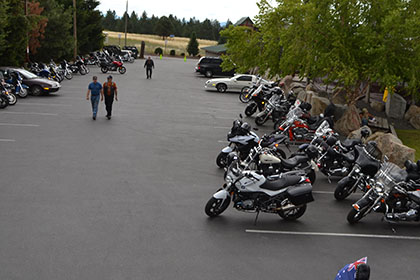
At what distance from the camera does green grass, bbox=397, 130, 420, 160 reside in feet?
57.1

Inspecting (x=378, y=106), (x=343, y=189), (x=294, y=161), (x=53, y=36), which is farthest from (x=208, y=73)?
(x=343, y=189)

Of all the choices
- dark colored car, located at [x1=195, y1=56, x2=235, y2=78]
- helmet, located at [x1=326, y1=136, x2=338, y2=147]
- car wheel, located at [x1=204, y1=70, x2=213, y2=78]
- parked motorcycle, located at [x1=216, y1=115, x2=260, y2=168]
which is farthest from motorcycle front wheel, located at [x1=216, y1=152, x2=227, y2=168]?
car wheel, located at [x1=204, y1=70, x2=213, y2=78]

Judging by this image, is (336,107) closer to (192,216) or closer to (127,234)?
(192,216)

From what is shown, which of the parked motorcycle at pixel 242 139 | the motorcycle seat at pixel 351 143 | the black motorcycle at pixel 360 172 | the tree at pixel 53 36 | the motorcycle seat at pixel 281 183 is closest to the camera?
the motorcycle seat at pixel 281 183

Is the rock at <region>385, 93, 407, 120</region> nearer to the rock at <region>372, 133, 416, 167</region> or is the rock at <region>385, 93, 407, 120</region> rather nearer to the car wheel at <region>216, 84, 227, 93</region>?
the rock at <region>372, 133, 416, 167</region>

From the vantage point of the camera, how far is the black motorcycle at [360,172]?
10.2 meters

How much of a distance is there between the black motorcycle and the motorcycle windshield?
2.42 ft

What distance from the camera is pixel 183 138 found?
52.6 feet

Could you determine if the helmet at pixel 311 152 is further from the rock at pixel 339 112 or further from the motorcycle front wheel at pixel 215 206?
the rock at pixel 339 112

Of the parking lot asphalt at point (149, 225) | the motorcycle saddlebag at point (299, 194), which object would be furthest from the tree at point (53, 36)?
the motorcycle saddlebag at point (299, 194)

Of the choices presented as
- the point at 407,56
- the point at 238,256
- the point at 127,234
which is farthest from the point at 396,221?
the point at 407,56

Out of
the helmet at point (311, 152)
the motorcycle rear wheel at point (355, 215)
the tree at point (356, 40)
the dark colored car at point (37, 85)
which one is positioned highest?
the tree at point (356, 40)

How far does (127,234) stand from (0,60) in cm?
2535

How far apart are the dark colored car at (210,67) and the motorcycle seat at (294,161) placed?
109 feet
